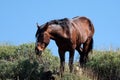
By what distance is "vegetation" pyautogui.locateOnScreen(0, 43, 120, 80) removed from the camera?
16141mm

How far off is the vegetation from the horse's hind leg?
187mm

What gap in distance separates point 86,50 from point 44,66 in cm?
233

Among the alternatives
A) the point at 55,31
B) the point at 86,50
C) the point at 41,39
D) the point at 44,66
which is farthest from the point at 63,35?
the point at 86,50

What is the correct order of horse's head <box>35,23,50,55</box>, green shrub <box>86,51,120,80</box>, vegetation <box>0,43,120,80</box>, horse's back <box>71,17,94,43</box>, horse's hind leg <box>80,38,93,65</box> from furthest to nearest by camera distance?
horse's hind leg <box>80,38,93,65</box>
green shrub <box>86,51,120,80</box>
horse's back <box>71,17,94,43</box>
vegetation <box>0,43,120,80</box>
horse's head <box>35,23,50,55</box>

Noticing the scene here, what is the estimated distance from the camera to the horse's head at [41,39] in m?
15.4

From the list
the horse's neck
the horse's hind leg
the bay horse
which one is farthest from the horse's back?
the horse's neck

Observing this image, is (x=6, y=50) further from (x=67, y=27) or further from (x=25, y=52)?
(x=67, y=27)

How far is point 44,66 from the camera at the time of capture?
16438 mm

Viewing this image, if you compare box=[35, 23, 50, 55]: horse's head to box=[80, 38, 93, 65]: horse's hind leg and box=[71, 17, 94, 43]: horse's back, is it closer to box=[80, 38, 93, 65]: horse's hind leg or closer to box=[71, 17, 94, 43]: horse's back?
box=[71, 17, 94, 43]: horse's back

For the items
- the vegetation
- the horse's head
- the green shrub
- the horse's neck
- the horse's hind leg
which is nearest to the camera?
the horse's head

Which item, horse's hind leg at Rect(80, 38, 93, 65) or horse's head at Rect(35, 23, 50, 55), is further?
horse's hind leg at Rect(80, 38, 93, 65)

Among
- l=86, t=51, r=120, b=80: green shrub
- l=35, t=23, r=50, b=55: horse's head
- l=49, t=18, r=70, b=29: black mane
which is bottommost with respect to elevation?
l=86, t=51, r=120, b=80: green shrub

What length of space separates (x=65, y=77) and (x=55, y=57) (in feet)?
7.97

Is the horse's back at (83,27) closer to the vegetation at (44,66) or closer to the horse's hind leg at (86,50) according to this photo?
the horse's hind leg at (86,50)
